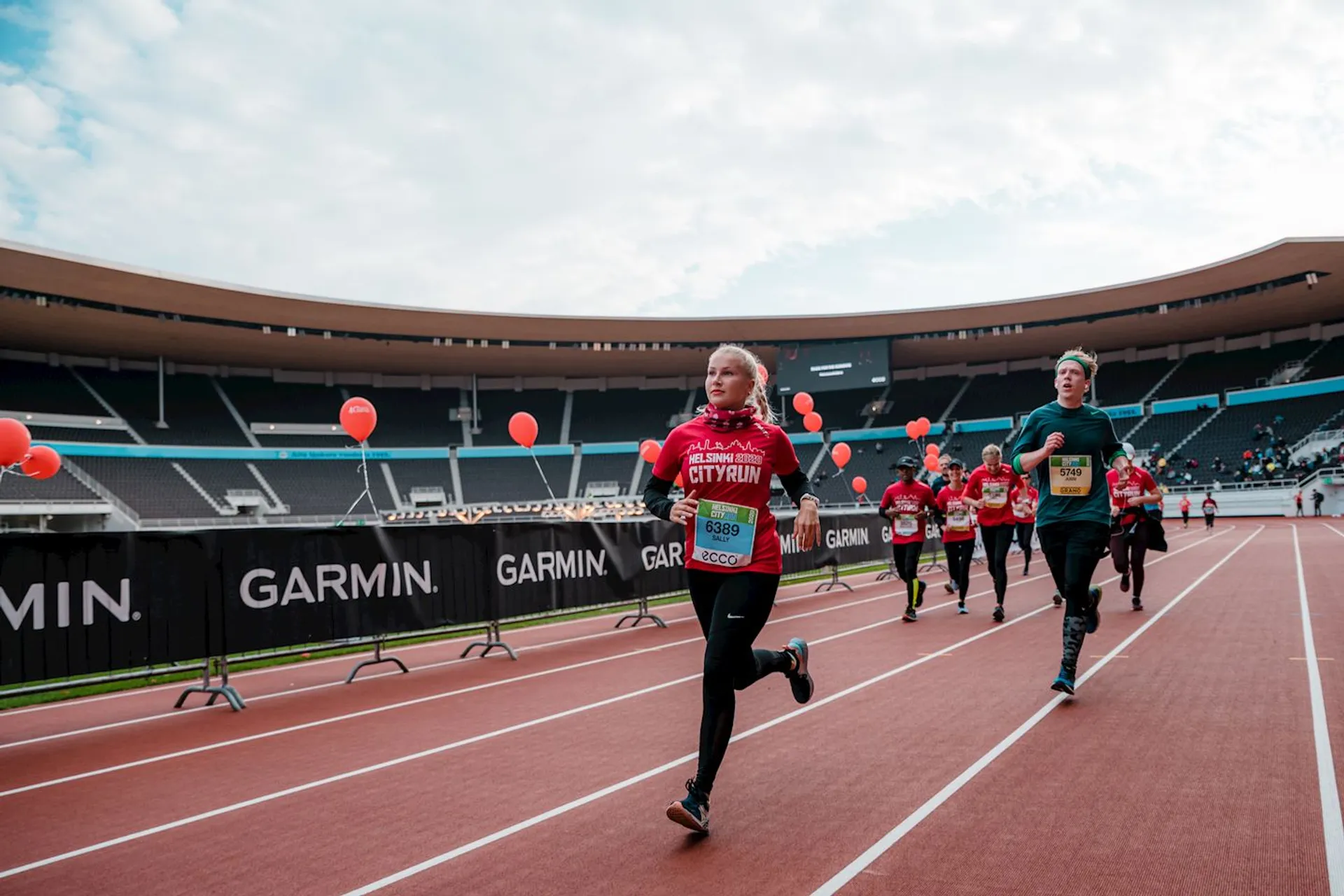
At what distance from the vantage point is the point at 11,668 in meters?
5.89

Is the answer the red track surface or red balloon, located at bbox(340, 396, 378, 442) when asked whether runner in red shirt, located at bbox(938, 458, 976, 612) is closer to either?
the red track surface

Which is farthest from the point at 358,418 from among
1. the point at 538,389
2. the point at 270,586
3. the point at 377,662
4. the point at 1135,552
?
the point at 538,389

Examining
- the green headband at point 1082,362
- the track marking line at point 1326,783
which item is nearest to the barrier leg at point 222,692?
the green headband at point 1082,362

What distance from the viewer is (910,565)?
10.7 meters

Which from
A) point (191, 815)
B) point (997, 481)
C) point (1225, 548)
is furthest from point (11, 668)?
point (1225, 548)

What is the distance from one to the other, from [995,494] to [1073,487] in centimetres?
456

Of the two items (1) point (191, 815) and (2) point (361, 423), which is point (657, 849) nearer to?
(1) point (191, 815)

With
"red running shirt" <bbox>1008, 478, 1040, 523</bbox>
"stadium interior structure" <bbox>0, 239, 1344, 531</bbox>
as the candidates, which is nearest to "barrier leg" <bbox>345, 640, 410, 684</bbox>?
"red running shirt" <bbox>1008, 478, 1040, 523</bbox>

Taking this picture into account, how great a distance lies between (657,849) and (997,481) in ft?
26.2

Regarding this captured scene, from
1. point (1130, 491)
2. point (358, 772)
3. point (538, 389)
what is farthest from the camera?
point (538, 389)

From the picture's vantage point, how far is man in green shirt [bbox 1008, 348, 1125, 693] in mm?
5648

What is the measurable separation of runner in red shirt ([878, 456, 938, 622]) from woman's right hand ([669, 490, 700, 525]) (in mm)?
7409

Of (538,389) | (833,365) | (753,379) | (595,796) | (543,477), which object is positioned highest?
(538,389)

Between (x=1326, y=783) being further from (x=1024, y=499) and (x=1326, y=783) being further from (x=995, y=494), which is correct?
(x=1024, y=499)
